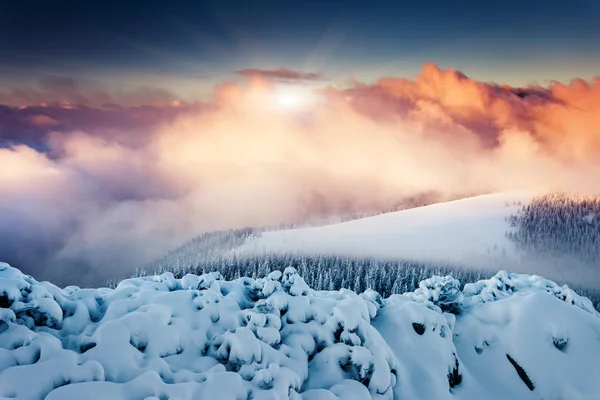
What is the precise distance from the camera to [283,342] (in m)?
14.1

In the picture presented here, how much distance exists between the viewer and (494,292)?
2078cm

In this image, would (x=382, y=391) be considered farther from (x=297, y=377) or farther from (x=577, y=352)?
(x=577, y=352)

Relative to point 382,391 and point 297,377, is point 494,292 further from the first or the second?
point 297,377

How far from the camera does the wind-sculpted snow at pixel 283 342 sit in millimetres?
10812

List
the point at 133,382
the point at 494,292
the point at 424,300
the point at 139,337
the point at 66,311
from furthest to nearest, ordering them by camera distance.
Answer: the point at 494,292
the point at 424,300
the point at 66,311
the point at 139,337
the point at 133,382

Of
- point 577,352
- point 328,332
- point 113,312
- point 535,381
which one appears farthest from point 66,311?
point 577,352

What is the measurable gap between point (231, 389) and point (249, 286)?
6.29 metres

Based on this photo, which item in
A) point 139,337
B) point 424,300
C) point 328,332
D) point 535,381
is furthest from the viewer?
point 424,300

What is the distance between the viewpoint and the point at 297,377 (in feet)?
40.2

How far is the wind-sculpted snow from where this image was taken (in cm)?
1081

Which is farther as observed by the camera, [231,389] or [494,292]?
[494,292]

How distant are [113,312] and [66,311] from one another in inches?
50.9

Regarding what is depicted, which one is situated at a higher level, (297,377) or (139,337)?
(139,337)

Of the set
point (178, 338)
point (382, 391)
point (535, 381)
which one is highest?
point (178, 338)
